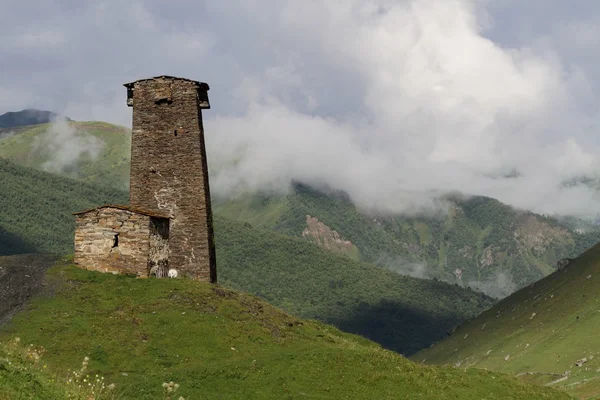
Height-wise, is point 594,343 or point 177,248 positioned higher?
point 177,248

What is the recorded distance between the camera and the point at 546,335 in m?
80.1

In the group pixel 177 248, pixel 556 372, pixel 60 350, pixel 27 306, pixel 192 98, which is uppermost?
pixel 192 98

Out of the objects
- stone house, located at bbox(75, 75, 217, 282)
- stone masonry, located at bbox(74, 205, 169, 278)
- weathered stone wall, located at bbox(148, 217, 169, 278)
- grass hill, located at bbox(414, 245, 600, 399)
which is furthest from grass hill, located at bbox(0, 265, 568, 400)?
grass hill, located at bbox(414, 245, 600, 399)

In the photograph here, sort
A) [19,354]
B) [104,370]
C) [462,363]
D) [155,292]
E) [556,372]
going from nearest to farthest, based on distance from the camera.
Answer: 1. [19,354]
2. [104,370]
3. [155,292]
4. [556,372]
5. [462,363]

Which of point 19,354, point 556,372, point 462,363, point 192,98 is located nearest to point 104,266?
point 192,98

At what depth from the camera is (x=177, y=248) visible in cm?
4416

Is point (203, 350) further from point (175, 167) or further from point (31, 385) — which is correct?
point (175, 167)

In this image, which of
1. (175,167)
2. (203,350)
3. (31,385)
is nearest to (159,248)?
(175,167)

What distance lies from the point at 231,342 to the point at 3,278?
472 inches

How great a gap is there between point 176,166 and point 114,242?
874cm

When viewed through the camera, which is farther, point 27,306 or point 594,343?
point 594,343

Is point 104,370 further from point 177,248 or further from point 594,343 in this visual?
point 594,343

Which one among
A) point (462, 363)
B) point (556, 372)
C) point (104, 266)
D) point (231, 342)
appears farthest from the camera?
point (462, 363)

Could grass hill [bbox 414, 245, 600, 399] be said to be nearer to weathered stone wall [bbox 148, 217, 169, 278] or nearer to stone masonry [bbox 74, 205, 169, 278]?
weathered stone wall [bbox 148, 217, 169, 278]
